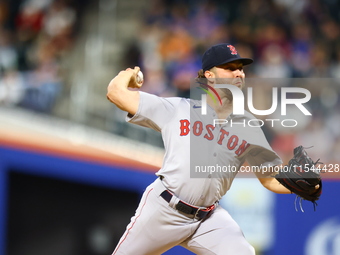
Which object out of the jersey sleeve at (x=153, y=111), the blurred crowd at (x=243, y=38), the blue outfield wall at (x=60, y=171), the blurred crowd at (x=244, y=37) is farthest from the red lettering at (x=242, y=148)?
the blurred crowd at (x=244, y=37)

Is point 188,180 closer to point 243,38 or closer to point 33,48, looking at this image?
point 243,38

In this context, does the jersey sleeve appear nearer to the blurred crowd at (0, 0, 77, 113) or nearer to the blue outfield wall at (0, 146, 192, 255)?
the blue outfield wall at (0, 146, 192, 255)

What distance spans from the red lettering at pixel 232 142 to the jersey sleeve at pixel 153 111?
A: 1.28 feet

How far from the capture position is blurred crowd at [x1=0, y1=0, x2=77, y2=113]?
6730mm

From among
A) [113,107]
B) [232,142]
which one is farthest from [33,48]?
[232,142]

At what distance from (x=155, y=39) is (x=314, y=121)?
3.21 m

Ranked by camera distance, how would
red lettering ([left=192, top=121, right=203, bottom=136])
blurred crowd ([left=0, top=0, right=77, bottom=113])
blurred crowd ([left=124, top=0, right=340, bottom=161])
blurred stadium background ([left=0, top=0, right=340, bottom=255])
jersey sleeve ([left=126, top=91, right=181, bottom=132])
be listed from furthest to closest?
1. blurred crowd ([left=124, top=0, right=340, bottom=161])
2. blurred crowd ([left=0, top=0, right=77, bottom=113])
3. blurred stadium background ([left=0, top=0, right=340, bottom=255])
4. red lettering ([left=192, top=121, right=203, bottom=136])
5. jersey sleeve ([left=126, top=91, right=181, bottom=132])

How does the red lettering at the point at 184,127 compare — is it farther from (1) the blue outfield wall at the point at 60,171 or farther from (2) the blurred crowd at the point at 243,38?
(2) the blurred crowd at the point at 243,38

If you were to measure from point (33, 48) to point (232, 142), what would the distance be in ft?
17.6

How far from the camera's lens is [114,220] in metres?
5.92

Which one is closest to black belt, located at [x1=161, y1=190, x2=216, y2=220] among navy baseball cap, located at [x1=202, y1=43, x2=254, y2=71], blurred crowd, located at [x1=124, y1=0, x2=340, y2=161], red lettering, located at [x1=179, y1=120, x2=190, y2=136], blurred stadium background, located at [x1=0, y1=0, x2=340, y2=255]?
red lettering, located at [x1=179, y1=120, x2=190, y2=136]

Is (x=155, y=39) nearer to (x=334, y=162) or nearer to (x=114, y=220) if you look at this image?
(x=114, y=220)

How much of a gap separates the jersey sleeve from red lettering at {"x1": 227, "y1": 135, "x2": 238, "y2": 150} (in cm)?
39

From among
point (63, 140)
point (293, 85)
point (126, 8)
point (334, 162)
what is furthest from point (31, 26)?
point (334, 162)
